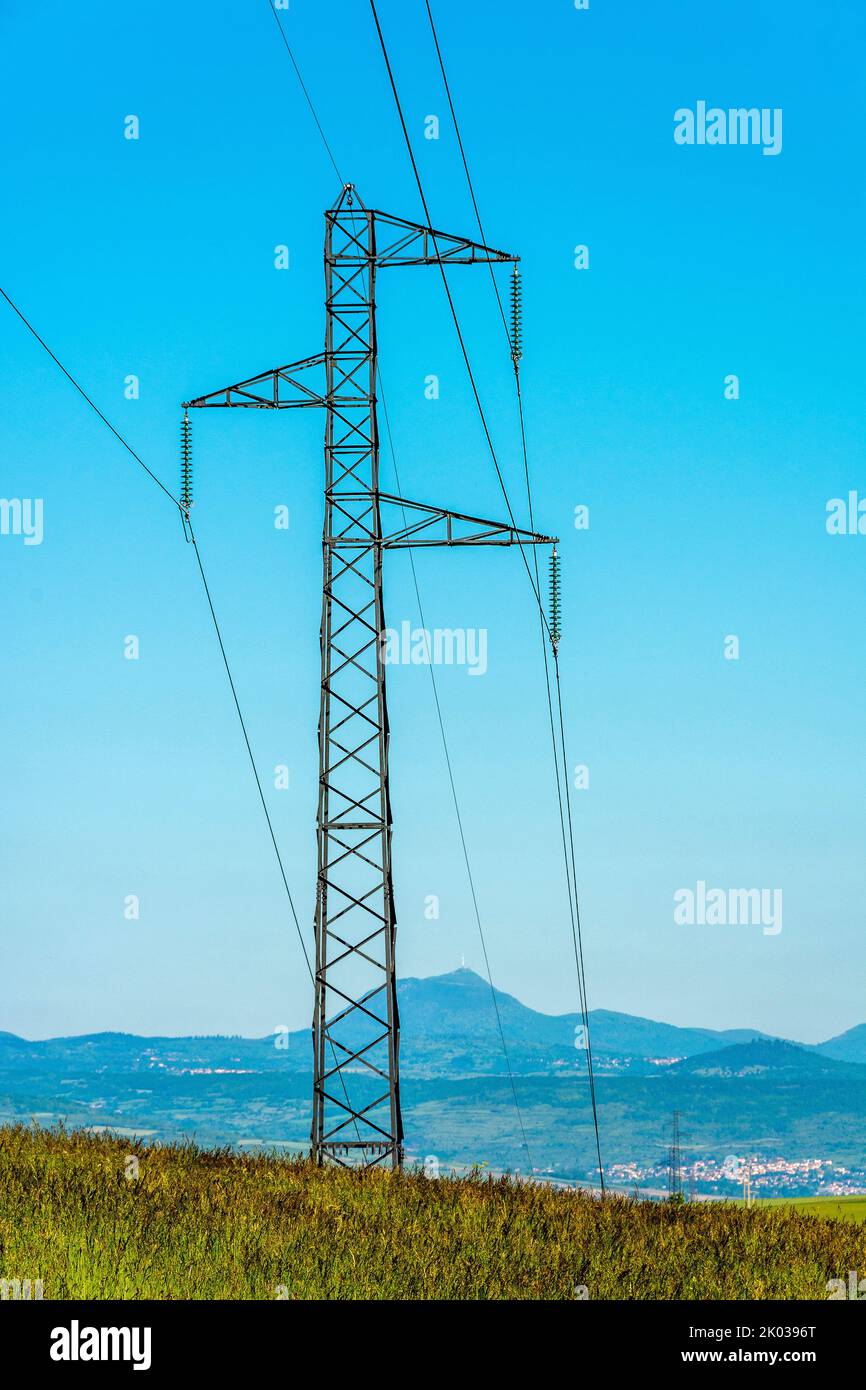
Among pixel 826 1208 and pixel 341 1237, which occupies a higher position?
pixel 341 1237

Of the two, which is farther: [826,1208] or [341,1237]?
[826,1208]

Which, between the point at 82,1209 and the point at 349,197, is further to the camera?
the point at 349,197

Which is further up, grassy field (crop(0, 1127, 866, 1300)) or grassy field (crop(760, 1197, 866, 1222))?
grassy field (crop(0, 1127, 866, 1300))

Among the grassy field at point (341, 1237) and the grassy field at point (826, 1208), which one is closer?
the grassy field at point (341, 1237)

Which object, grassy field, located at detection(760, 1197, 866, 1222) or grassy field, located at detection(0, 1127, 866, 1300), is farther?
grassy field, located at detection(760, 1197, 866, 1222)

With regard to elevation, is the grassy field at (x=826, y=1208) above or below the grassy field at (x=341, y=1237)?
below
